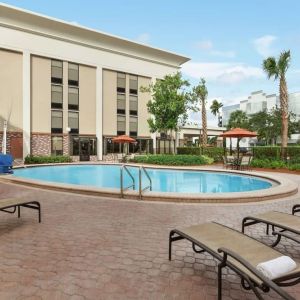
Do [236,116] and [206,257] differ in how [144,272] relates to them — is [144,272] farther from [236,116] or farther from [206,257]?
[236,116]

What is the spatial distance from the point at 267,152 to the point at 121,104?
19023 mm

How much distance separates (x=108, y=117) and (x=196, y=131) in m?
18.8

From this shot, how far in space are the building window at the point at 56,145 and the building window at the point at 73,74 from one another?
624 centimetres

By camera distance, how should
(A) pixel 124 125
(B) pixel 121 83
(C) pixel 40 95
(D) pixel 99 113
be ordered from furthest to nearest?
(A) pixel 124 125 → (B) pixel 121 83 → (D) pixel 99 113 → (C) pixel 40 95

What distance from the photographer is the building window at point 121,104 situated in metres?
35.6

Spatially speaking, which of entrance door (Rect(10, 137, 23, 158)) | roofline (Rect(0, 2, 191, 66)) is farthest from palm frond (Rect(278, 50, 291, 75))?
entrance door (Rect(10, 137, 23, 158))

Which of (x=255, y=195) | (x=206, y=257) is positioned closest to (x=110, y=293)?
(x=206, y=257)

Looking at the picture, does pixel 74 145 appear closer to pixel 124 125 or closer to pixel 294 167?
pixel 124 125

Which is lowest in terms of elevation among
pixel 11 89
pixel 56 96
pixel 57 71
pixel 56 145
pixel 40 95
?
pixel 56 145

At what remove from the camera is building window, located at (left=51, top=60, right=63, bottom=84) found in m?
30.6

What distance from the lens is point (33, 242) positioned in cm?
527

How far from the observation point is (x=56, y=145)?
3075 cm

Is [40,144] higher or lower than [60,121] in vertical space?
lower

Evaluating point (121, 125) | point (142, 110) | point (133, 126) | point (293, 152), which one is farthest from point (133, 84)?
point (293, 152)
